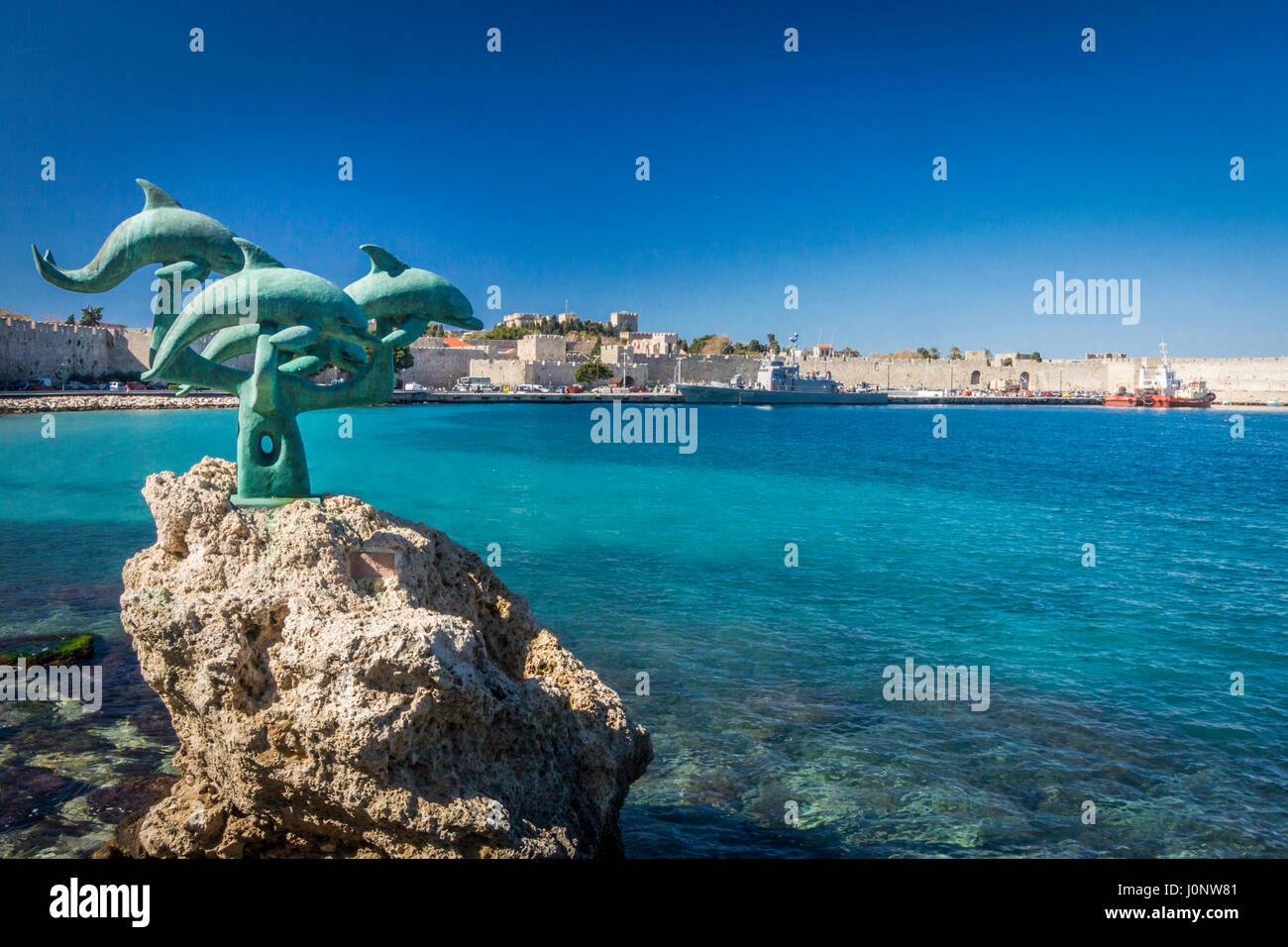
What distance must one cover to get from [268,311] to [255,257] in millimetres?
469

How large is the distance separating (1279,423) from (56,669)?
259 feet


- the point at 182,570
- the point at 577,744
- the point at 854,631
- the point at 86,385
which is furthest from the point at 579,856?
the point at 86,385

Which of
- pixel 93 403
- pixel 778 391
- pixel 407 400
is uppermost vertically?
pixel 778 391

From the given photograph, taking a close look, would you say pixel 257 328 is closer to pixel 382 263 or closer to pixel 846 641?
pixel 382 263

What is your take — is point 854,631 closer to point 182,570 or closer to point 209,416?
point 182,570

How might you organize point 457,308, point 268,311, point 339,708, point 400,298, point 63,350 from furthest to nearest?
point 63,350
point 457,308
point 400,298
point 268,311
point 339,708

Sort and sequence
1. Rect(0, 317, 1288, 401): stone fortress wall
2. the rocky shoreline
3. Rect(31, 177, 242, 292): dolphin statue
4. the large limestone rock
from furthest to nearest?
Rect(0, 317, 1288, 401): stone fortress wall → the rocky shoreline → Rect(31, 177, 242, 292): dolphin statue → the large limestone rock

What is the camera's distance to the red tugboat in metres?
87.9

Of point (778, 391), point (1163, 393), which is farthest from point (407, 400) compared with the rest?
point (1163, 393)

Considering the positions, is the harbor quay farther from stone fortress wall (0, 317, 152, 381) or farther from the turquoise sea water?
the turquoise sea water

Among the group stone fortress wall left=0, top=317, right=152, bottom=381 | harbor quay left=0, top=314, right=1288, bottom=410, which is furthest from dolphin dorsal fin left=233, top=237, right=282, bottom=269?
harbor quay left=0, top=314, right=1288, bottom=410

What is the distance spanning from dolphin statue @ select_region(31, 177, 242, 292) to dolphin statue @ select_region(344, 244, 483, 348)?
794mm

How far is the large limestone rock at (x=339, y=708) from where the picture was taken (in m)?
3.27

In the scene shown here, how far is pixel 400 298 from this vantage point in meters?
5.54
